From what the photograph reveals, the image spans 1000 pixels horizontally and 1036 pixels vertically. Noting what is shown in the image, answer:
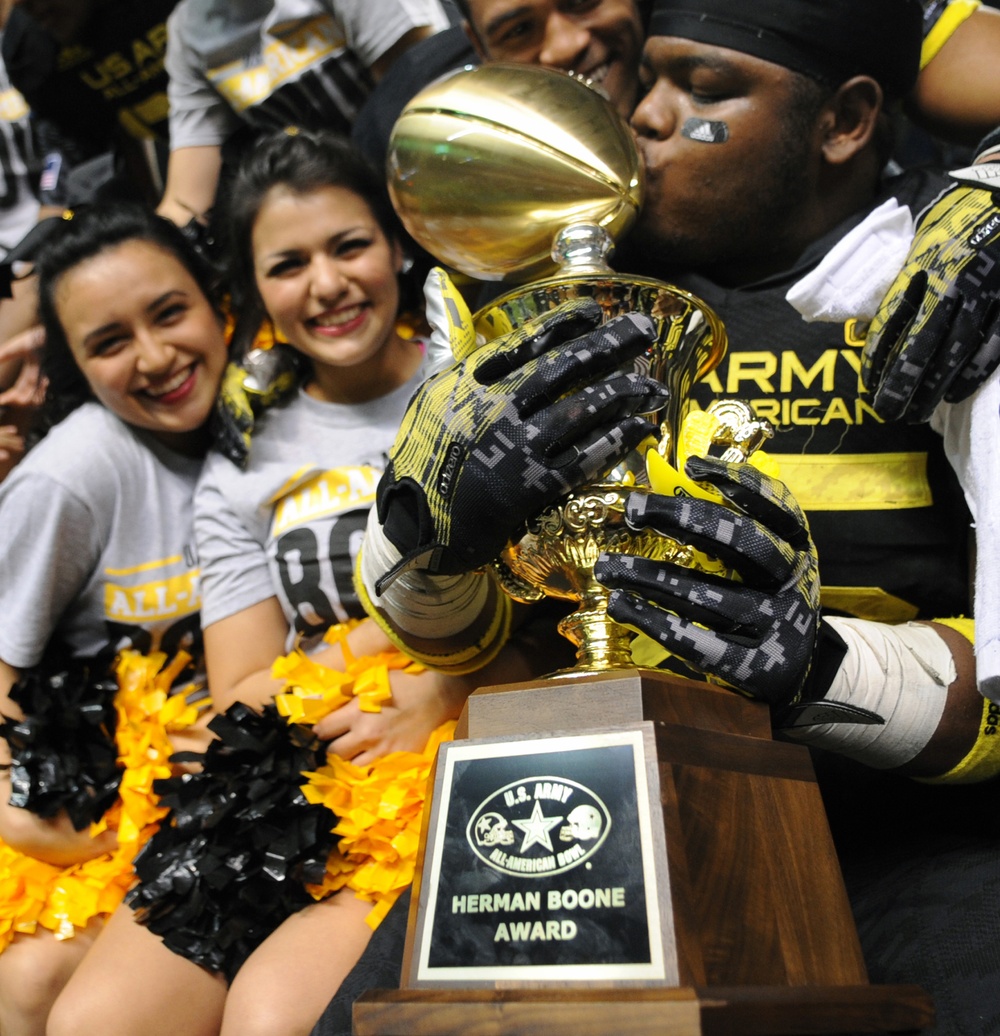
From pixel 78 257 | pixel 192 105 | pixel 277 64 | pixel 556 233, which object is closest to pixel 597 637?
pixel 556 233

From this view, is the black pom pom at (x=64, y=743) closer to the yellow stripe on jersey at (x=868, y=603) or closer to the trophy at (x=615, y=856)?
the trophy at (x=615, y=856)

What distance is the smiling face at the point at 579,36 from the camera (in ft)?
4.26

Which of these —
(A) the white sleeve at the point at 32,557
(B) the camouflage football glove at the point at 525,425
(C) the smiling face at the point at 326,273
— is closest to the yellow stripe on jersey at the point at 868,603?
(B) the camouflage football glove at the point at 525,425

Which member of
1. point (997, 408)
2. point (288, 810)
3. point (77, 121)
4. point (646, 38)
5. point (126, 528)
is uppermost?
point (77, 121)

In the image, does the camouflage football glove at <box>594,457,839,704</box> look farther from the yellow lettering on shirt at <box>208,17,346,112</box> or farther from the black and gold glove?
the yellow lettering on shirt at <box>208,17,346,112</box>

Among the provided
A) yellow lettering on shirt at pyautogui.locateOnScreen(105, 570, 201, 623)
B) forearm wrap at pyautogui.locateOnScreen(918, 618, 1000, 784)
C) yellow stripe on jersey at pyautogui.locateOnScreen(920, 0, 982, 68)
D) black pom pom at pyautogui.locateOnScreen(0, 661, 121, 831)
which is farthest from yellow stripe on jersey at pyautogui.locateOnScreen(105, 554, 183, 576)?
yellow stripe on jersey at pyautogui.locateOnScreen(920, 0, 982, 68)

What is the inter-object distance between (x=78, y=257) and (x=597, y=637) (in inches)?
46.1

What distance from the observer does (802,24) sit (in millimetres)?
1178

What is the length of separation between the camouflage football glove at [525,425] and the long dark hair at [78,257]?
0.99 metres

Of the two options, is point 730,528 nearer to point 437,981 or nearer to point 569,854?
point 569,854

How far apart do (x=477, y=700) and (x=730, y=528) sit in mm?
228

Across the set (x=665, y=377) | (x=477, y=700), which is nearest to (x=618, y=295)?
(x=665, y=377)

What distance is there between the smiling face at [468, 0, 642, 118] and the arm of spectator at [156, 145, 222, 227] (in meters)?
0.82

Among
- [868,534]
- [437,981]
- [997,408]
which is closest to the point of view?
[437,981]
